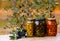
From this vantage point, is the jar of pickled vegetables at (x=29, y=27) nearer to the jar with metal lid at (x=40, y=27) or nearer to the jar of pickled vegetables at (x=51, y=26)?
the jar with metal lid at (x=40, y=27)

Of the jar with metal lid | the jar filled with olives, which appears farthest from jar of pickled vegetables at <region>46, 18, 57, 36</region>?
the jar filled with olives

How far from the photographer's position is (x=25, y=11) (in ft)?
5.09

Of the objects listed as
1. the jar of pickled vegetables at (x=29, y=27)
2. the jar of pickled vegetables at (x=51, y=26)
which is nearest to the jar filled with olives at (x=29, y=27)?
the jar of pickled vegetables at (x=29, y=27)

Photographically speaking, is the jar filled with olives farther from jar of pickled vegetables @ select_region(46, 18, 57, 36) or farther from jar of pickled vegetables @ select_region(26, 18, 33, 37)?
jar of pickled vegetables @ select_region(46, 18, 57, 36)

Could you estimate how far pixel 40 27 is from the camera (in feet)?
4.81

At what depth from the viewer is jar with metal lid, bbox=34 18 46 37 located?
147cm

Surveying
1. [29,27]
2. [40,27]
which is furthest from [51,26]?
[29,27]

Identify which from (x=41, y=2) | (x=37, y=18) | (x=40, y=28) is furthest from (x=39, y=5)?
(x=40, y=28)

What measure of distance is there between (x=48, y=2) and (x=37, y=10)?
14cm

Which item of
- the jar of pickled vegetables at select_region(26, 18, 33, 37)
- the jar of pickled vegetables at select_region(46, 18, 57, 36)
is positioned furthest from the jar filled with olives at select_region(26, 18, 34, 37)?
the jar of pickled vegetables at select_region(46, 18, 57, 36)

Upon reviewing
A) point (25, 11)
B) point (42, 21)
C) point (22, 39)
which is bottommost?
point (22, 39)

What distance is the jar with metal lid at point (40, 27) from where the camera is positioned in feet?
4.81

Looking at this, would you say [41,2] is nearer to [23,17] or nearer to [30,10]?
[30,10]

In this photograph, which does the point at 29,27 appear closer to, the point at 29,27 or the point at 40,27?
the point at 29,27
